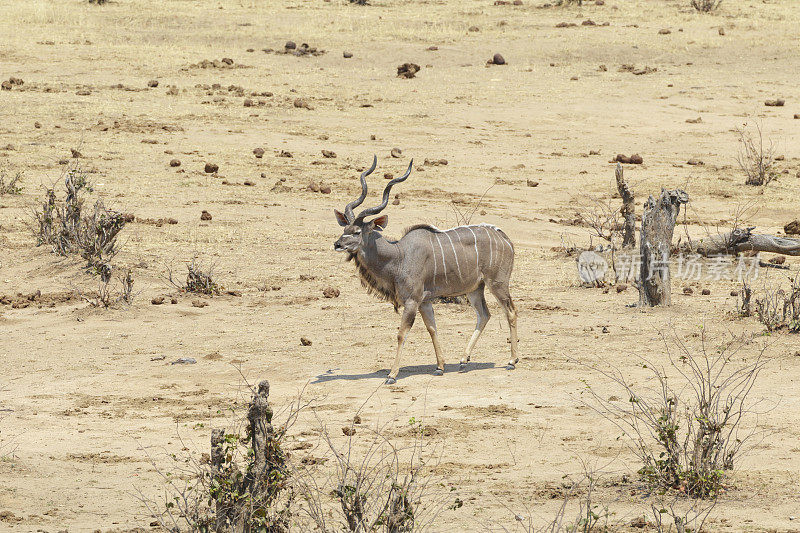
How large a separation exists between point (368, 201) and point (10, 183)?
213 inches

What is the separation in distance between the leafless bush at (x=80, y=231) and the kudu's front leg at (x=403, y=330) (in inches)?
180

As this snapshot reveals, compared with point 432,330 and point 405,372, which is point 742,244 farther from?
point 405,372

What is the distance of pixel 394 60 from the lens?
28859 millimetres

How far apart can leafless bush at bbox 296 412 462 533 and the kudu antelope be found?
2.01 m

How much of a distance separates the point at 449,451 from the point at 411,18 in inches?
1042

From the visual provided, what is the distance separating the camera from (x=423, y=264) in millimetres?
10633

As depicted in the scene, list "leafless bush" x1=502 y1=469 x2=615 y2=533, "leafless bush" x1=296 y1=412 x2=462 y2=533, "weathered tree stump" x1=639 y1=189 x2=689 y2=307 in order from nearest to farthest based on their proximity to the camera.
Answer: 1. "leafless bush" x1=296 y1=412 x2=462 y2=533
2. "leafless bush" x1=502 y1=469 x2=615 y2=533
3. "weathered tree stump" x1=639 y1=189 x2=689 y2=307

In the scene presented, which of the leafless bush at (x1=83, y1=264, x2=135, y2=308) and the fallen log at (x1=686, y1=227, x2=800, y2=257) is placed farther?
the fallen log at (x1=686, y1=227, x2=800, y2=257)

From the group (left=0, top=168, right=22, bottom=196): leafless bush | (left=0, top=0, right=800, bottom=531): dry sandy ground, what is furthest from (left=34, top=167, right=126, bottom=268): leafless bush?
(left=0, top=168, right=22, bottom=196): leafless bush

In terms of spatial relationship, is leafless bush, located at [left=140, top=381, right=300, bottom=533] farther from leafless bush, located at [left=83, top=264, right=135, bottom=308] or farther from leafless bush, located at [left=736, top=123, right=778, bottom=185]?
leafless bush, located at [left=736, top=123, right=778, bottom=185]

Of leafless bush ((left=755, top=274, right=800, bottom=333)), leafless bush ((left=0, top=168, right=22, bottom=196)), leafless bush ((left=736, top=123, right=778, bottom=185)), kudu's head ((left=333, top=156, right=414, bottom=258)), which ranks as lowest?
leafless bush ((left=755, top=274, right=800, bottom=333))

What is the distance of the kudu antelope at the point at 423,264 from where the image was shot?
1057cm

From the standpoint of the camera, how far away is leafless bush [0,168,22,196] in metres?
17.6

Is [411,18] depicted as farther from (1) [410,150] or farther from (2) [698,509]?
(2) [698,509]
